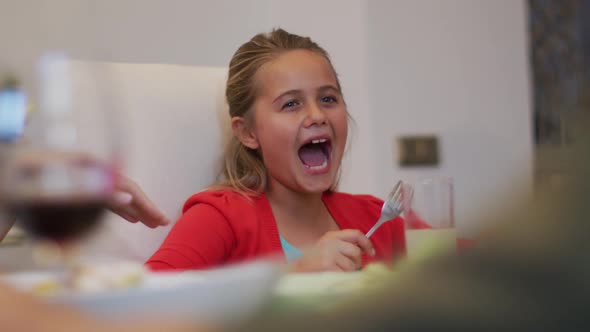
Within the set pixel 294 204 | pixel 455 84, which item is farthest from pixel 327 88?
pixel 455 84

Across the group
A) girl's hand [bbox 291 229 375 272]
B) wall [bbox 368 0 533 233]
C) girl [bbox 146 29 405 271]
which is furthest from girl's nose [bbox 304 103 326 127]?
wall [bbox 368 0 533 233]

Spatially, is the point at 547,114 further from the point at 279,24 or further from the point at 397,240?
the point at 397,240

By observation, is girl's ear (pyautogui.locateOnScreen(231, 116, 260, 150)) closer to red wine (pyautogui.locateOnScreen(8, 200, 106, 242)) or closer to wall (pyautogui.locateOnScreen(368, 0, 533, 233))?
wall (pyautogui.locateOnScreen(368, 0, 533, 233))

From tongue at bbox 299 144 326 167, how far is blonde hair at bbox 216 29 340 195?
107 mm

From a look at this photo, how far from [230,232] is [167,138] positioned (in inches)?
8.5

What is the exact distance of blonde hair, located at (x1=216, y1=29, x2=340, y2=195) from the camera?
1.50 meters

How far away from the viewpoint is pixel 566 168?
29cm

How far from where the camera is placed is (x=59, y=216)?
1.36ft

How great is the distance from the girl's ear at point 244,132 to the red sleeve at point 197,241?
249 millimetres

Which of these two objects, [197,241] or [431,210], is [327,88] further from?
[431,210]

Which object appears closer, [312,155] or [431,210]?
[431,210]

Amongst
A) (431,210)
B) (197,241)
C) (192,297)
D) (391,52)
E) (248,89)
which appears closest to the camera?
(192,297)

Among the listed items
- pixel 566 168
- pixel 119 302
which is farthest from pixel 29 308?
pixel 566 168

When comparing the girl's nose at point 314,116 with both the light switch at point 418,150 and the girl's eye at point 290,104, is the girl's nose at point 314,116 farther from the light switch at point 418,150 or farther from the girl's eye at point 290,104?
the light switch at point 418,150
